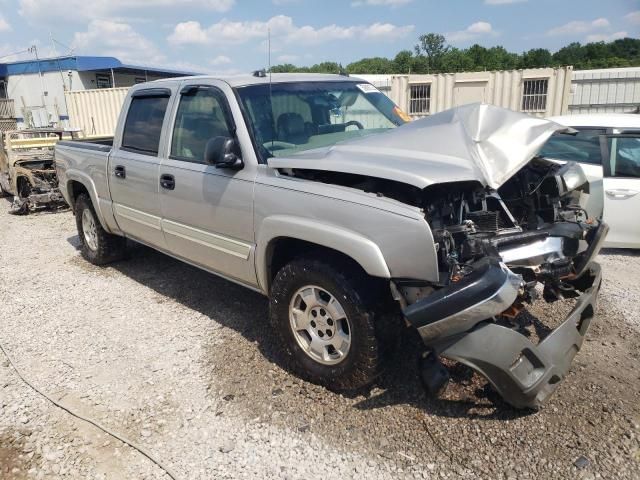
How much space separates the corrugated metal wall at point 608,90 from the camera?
1499cm

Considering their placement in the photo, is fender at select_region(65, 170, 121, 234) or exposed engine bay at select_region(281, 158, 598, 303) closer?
exposed engine bay at select_region(281, 158, 598, 303)

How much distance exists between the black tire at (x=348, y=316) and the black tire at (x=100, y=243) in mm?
3214

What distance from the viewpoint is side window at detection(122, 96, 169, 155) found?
4.53m

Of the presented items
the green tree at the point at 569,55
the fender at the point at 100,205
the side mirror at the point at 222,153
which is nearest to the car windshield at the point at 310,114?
the side mirror at the point at 222,153

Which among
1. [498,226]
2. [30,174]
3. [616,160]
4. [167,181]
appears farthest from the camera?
[30,174]

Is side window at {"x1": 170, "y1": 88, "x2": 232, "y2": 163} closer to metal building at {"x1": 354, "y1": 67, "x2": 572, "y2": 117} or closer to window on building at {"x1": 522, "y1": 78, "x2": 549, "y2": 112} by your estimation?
metal building at {"x1": 354, "y1": 67, "x2": 572, "y2": 117}

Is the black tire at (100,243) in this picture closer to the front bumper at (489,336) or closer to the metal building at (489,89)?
the front bumper at (489,336)

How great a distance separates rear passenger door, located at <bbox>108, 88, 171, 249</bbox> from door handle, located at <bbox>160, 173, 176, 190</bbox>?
0.12 m

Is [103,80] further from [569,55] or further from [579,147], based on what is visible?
[569,55]

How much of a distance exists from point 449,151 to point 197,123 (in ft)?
6.95

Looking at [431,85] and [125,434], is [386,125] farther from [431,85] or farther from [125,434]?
[431,85]

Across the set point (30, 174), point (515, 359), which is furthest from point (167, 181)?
point (30, 174)

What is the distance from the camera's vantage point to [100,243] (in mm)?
5891

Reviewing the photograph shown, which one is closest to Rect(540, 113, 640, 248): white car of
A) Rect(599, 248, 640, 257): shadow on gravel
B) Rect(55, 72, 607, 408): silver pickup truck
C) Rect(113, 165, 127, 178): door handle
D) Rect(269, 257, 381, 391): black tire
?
Rect(599, 248, 640, 257): shadow on gravel
